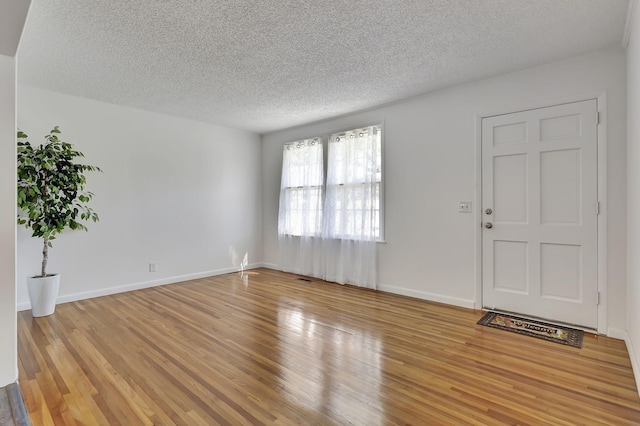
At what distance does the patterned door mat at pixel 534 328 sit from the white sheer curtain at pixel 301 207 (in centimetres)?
270

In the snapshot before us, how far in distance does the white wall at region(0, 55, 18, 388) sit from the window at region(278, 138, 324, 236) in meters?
3.73

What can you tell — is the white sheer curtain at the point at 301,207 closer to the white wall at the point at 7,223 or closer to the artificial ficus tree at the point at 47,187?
the artificial ficus tree at the point at 47,187

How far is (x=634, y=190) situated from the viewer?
225cm

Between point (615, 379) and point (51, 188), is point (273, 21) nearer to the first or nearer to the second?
point (51, 188)

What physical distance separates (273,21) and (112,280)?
398 cm

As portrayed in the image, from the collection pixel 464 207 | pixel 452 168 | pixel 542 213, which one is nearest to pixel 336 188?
pixel 452 168

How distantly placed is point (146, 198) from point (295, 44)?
10.9 ft

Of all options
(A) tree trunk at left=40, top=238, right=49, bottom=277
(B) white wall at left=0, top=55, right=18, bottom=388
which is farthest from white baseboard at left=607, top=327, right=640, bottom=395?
(A) tree trunk at left=40, top=238, right=49, bottom=277

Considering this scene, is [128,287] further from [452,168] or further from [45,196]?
[452,168]

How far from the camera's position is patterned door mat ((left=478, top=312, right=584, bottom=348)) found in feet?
9.06

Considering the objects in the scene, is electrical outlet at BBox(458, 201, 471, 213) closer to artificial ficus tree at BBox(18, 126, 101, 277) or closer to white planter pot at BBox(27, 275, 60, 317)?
artificial ficus tree at BBox(18, 126, 101, 277)

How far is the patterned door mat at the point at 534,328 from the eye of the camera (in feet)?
9.06

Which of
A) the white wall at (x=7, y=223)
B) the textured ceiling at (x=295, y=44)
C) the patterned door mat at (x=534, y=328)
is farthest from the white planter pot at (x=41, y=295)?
the patterned door mat at (x=534, y=328)

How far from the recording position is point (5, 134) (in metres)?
2.07
